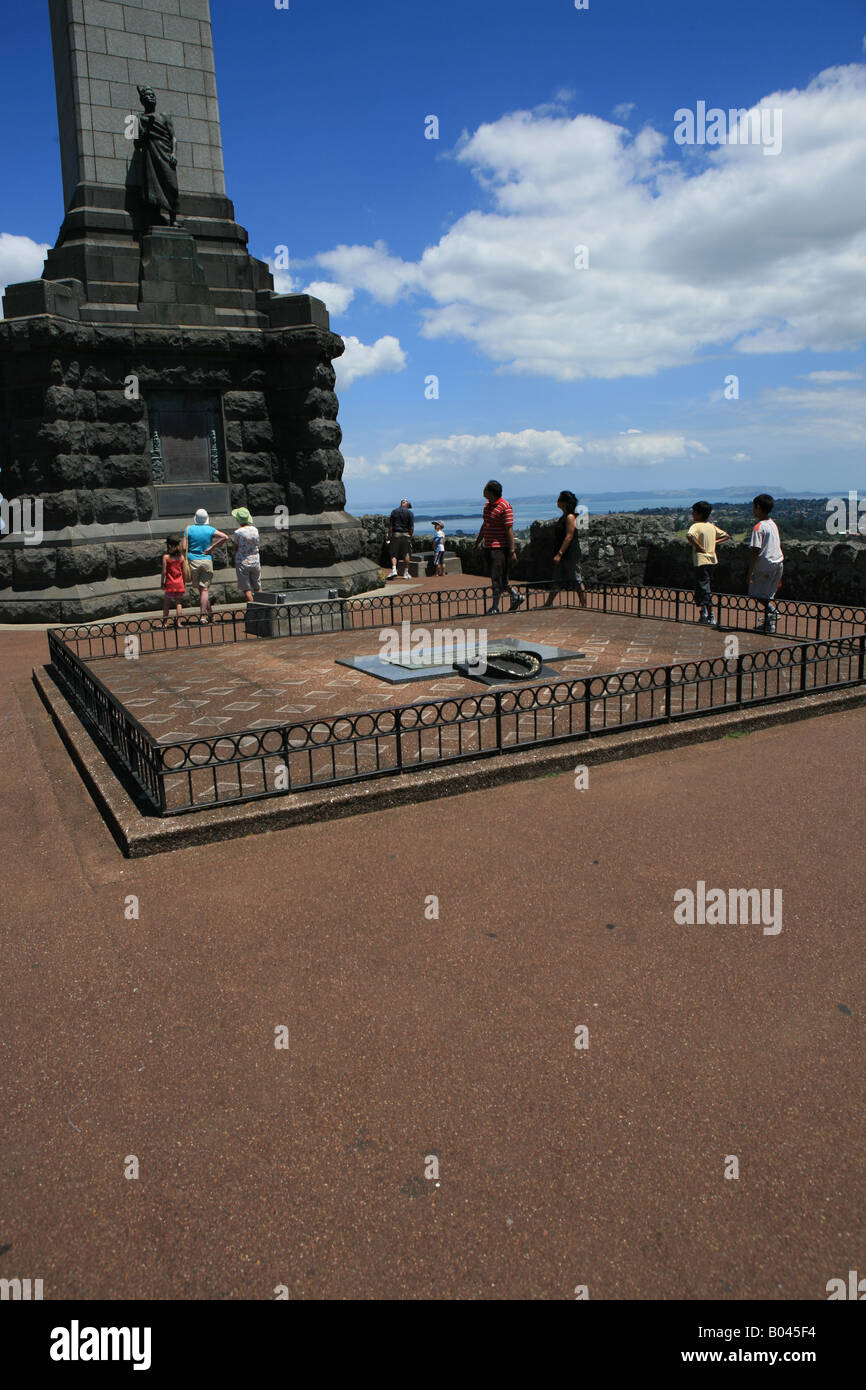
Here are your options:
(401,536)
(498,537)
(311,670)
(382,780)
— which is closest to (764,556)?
(498,537)

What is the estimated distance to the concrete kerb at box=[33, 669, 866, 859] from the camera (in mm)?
5484

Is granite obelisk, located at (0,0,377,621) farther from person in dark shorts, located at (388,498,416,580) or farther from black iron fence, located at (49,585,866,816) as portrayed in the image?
black iron fence, located at (49,585,866,816)

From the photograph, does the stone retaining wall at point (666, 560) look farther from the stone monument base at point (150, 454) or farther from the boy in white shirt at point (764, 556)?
the boy in white shirt at point (764, 556)

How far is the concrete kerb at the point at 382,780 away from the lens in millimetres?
5484

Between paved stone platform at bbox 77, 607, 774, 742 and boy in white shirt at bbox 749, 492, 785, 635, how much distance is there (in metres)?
0.53

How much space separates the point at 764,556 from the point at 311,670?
5.41 metres

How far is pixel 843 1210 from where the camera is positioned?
264 centimetres

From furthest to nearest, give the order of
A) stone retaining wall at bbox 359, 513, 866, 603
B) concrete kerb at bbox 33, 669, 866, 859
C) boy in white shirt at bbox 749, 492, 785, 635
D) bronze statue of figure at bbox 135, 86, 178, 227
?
1. bronze statue of figure at bbox 135, 86, 178, 227
2. stone retaining wall at bbox 359, 513, 866, 603
3. boy in white shirt at bbox 749, 492, 785, 635
4. concrete kerb at bbox 33, 669, 866, 859

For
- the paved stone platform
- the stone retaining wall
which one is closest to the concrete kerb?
the paved stone platform

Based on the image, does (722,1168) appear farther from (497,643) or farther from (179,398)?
(179,398)

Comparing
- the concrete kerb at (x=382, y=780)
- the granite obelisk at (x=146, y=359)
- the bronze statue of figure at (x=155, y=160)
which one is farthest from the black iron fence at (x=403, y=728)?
the bronze statue of figure at (x=155, y=160)

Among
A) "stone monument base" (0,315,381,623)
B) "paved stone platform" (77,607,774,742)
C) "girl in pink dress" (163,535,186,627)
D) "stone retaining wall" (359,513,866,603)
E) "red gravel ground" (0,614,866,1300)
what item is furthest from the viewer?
"stone monument base" (0,315,381,623)

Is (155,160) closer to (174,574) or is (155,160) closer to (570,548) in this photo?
(174,574)

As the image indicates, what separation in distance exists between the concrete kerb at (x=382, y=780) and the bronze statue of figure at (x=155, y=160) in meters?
12.0
